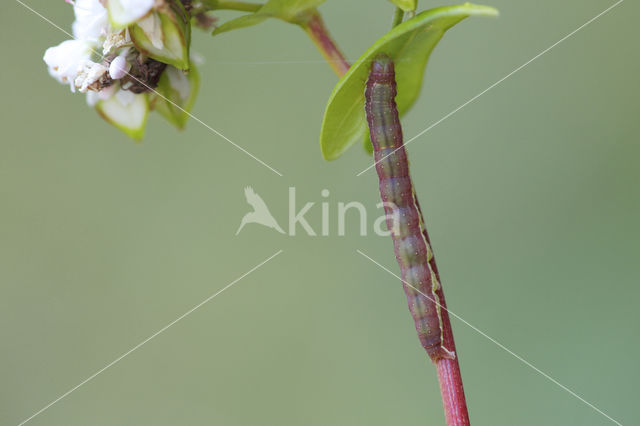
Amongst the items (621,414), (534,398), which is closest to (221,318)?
(534,398)

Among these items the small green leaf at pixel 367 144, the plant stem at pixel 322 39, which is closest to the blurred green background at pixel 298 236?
the small green leaf at pixel 367 144

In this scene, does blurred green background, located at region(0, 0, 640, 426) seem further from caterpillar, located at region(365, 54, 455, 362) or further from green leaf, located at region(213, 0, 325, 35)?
green leaf, located at region(213, 0, 325, 35)

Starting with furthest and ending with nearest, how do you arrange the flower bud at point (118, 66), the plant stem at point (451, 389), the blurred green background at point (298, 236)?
the blurred green background at point (298, 236), the flower bud at point (118, 66), the plant stem at point (451, 389)

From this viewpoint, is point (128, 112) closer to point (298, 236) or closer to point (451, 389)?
point (451, 389)

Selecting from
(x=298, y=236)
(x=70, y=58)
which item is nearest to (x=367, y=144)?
(x=70, y=58)

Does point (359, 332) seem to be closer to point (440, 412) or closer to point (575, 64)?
point (440, 412)

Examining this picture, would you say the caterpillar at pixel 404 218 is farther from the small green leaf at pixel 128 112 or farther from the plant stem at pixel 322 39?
the small green leaf at pixel 128 112

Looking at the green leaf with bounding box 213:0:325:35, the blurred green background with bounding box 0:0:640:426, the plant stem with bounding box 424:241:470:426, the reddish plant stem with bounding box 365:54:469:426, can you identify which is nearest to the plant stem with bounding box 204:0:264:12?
the green leaf with bounding box 213:0:325:35
